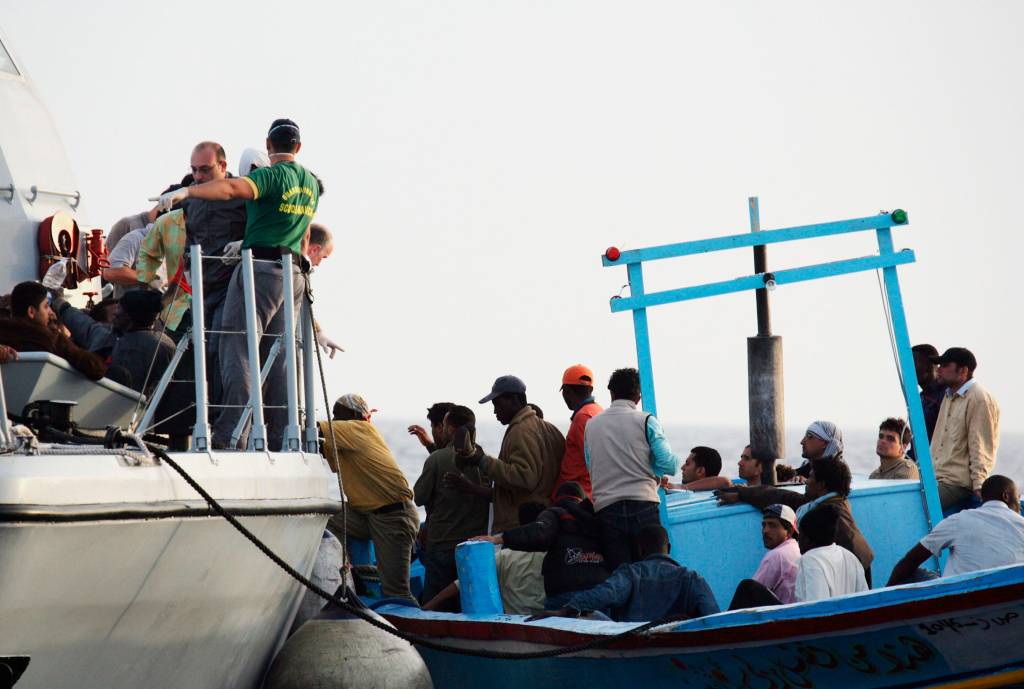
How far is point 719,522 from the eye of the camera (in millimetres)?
9266

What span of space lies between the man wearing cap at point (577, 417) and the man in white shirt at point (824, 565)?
166cm

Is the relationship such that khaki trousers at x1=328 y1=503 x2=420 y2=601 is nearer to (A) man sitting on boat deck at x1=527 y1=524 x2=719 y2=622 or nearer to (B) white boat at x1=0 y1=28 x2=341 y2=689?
(B) white boat at x1=0 y1=28 x2=341 y2=689

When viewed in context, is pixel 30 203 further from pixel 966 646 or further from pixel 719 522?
pixel 966 646

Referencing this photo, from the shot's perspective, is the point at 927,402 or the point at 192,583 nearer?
the point at 192,583

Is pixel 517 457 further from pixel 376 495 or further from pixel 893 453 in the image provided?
pixel 893 453

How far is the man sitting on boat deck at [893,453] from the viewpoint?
33.7 ft

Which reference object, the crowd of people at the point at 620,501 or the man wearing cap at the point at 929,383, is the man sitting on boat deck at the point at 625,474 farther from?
the man wearing cap at the point at 929,383

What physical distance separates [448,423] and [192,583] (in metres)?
3.31

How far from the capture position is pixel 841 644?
725 centimetres

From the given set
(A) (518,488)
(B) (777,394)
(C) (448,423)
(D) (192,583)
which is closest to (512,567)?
(A) (518,488)

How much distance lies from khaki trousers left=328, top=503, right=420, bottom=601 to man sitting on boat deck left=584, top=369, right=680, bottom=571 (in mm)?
2035

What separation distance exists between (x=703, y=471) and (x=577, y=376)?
1407 mm

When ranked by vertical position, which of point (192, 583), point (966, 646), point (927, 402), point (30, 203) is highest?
point (30, 203)

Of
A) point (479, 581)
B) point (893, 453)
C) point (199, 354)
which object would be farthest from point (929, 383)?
point (199, 354)
